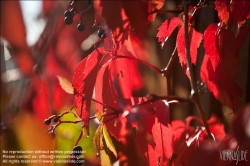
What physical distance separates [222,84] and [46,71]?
440mm

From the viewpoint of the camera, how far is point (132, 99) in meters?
→ 0.56

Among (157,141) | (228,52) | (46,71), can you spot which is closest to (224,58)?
(228,52)

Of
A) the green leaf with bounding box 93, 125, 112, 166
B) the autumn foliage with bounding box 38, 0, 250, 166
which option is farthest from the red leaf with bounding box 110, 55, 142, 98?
the green leaf with bounding box 93, 125, 112, 166

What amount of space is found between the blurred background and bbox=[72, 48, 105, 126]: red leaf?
7 centimetres

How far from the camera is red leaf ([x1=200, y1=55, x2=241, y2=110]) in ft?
1.88

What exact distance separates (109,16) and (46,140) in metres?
0.21

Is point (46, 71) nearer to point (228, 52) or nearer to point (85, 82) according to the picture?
point (85, 82)

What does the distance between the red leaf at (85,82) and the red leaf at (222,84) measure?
0.19m

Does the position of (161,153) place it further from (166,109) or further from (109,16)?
(109,16)

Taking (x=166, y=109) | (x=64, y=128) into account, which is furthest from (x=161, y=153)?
(x=64, y=128)

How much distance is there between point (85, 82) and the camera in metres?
0.53

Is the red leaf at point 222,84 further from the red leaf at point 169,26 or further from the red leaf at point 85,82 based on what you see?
the red leaf at point 85,82

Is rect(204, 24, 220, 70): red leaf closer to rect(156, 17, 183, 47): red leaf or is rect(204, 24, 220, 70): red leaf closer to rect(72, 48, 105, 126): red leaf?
rect(156, 17, 183, 47): red leaf

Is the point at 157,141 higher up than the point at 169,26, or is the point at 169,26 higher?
the point at 169,26
